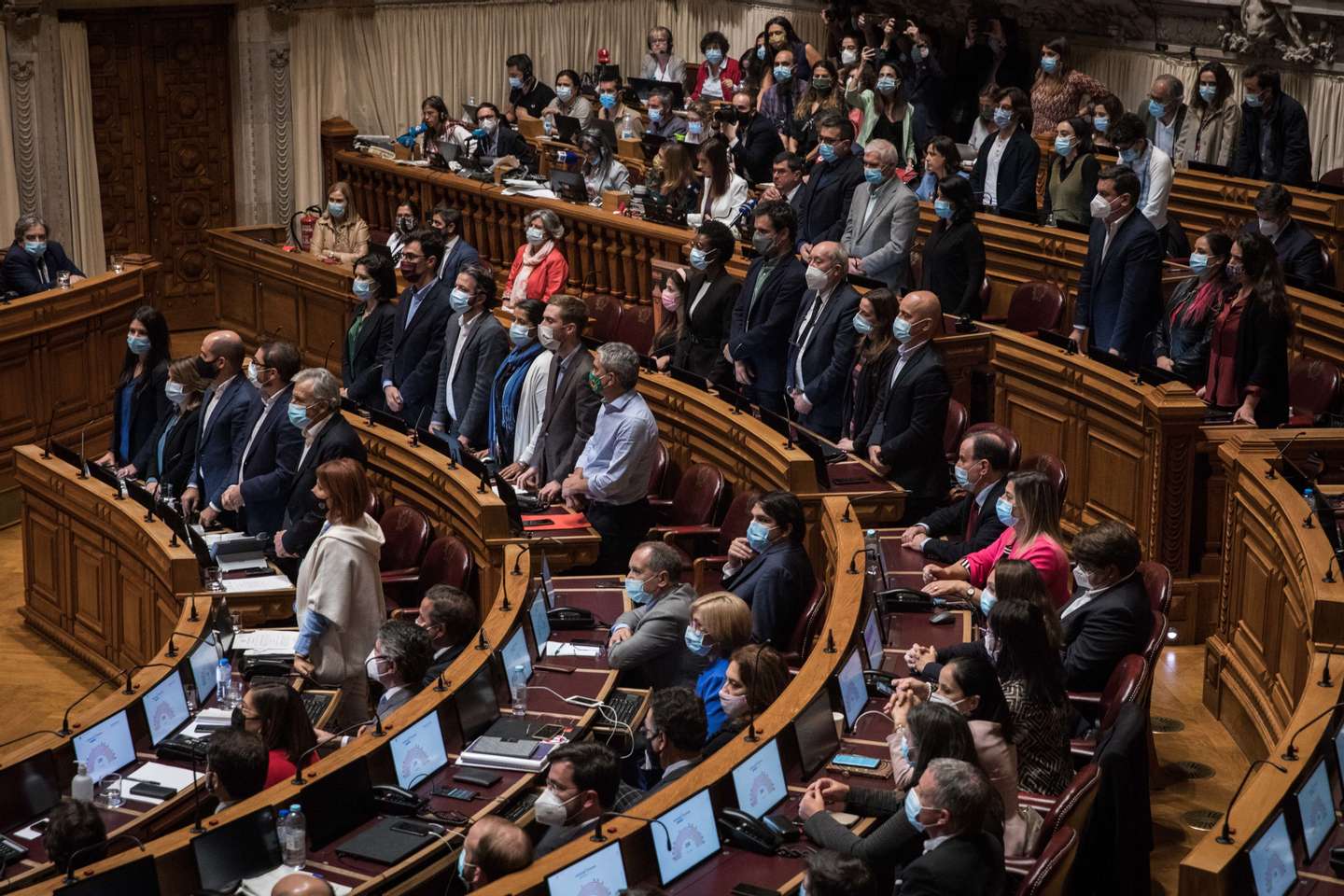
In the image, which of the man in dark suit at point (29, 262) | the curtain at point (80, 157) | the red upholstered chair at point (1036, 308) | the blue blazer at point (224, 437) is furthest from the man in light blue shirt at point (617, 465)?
the curtain at point (80, 157)

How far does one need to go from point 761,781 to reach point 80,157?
9719 millimetres

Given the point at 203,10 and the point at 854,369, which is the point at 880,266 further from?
the point at 203,10

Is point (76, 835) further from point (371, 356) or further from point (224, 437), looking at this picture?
point (371, 356)

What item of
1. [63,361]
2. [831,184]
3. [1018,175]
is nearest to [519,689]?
[831,184]

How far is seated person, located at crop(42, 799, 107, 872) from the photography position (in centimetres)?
530

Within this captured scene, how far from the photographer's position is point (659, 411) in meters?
8.85

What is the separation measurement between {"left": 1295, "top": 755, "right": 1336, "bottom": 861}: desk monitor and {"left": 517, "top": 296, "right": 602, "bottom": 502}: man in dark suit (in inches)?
151

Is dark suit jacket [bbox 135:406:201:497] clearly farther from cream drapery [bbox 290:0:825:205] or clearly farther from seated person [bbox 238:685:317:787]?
cream drapery [bbox 290:0:825:205]

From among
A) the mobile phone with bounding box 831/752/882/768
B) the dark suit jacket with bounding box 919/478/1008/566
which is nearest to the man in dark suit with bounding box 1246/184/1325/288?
the dark suit jacket with bounding box 919/478/1008/566

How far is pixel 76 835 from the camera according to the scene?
5305 millimetres

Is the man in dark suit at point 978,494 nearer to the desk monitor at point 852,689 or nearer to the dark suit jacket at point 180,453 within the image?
the desk monitor at point 852,689

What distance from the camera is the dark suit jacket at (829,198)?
975 centimetres

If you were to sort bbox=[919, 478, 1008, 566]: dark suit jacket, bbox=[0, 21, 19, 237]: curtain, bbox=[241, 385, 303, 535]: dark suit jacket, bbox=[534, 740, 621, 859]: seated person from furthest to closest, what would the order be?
bbox=[0, 21, 19, 237]: curtain, bbox=[241, 385, 303, 535]: dark suit jacket, bbox=[919, 478, 1008, 566]: dark suit jacket, bbox=[534, 740, 621, 859]: seated person

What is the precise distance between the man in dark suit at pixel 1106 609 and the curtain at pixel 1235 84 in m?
6.00
